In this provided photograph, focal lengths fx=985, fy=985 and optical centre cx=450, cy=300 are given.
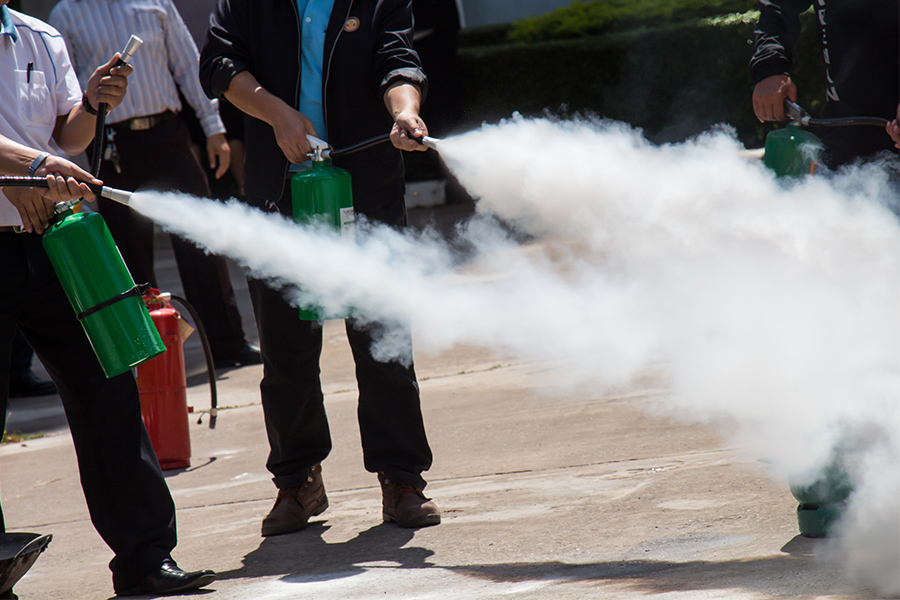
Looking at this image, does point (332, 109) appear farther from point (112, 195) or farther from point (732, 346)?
point (732, 346)

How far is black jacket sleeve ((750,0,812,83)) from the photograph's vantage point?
3568 mm

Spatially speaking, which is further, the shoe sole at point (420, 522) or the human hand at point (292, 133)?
the shoe sole at point (420, 522)

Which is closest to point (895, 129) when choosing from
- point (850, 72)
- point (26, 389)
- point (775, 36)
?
point (850, 72)

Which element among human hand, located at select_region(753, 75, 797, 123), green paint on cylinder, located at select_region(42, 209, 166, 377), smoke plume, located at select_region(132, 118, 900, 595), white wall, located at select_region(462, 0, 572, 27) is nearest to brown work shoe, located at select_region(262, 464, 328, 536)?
smoke plume, located at select_region(132, 118, 900, 595)

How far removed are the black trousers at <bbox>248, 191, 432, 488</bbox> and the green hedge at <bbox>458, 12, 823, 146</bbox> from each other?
611 cm

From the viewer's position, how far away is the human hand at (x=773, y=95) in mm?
3480

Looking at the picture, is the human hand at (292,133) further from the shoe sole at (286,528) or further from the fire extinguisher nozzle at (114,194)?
the shoe sole at (286,528)

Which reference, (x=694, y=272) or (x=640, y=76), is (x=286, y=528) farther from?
(x=640, y=76)

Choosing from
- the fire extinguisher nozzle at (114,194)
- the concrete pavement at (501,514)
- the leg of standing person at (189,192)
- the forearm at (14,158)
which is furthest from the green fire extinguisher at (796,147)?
the leg of standing person at (189,192)

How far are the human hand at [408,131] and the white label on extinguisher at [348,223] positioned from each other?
0.87ft

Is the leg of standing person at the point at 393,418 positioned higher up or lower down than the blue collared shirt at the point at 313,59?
lower down

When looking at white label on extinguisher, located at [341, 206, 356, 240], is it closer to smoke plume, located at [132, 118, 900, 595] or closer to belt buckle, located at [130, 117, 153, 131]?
smoke plume, located at [132, 118, 900, 595]

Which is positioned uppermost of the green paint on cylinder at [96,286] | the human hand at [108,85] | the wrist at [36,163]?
the human hand at [108,85]

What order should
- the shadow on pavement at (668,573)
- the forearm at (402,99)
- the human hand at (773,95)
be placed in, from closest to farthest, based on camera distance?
the shadow on pavement at (668,573), the forearm at (402,99), the human hand at (773,95)
